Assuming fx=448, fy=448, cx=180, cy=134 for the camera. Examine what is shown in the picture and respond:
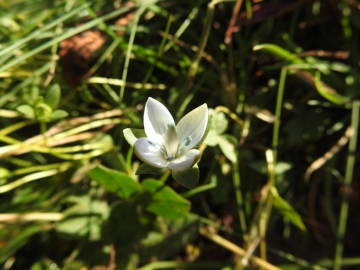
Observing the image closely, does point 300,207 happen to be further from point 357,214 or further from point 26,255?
point 26,255

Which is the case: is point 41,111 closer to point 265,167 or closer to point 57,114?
point 57,114

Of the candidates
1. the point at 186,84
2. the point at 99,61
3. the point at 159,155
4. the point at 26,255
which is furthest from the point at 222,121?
the point at 26,255

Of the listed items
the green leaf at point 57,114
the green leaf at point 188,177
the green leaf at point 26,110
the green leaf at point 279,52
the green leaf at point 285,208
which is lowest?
the green leaf at point 285,208

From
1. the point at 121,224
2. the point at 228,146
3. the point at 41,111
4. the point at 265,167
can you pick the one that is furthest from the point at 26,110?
the point at 265,167

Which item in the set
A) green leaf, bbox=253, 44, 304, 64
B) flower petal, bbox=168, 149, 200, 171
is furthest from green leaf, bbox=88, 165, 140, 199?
green leaf, bbox=253, 44, 304, 64

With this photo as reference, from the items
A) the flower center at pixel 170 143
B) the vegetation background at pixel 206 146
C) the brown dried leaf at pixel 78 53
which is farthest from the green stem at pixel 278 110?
the brown dried leaf at pixel 78 53

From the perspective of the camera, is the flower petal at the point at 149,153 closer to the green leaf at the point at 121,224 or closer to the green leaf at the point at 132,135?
the green leaf at the point at 132,135
